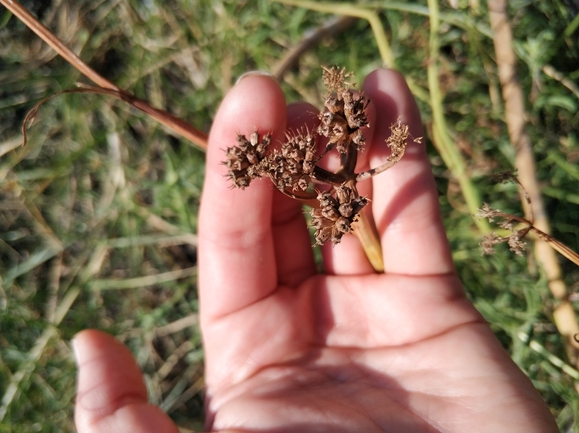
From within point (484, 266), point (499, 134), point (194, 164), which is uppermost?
point (194, 164)

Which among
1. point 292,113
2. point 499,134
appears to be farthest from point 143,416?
point 499,134

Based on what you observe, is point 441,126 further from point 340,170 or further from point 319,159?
point 319,159

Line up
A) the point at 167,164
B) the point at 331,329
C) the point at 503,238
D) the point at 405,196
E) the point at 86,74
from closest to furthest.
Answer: the point at 503,238 → the point at 86,74 → the point at 405,196 → the point at 331,329 → the point at 167,164

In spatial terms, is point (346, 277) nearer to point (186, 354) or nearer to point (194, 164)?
point (194, 164)

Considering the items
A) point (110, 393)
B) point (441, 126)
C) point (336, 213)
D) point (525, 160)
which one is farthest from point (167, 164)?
point (525, 160)

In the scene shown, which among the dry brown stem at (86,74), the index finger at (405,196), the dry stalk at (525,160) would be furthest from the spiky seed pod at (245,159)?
the dry stalk at (525,160)

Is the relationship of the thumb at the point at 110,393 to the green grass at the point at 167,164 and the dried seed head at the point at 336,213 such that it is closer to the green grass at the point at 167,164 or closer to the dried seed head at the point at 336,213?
the green grass at the point at 167,164

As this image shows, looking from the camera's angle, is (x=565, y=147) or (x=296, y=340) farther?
(x=565, y=147)

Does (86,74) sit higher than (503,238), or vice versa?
(86,74)
